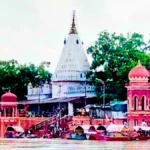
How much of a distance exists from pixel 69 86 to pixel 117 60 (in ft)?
23.9

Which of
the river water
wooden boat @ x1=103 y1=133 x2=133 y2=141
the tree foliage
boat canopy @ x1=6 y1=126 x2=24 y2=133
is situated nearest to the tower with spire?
the tree foliage

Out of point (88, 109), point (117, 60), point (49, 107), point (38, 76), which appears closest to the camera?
point (88, 109)

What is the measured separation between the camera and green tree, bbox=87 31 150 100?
81875 millimetres

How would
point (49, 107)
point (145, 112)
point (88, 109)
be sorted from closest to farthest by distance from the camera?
point (145, 112), point (88, 109), point (49, 107)

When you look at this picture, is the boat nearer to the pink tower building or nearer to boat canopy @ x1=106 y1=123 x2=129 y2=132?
boat canopy @ x1=106 y1=123 x2=129 y2=132

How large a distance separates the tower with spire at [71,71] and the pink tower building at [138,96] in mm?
12178

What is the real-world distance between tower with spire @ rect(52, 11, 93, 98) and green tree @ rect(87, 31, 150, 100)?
2.50 meters

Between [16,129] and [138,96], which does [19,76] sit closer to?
[16,129]

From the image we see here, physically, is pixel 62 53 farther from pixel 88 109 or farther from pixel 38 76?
pixel 88 109

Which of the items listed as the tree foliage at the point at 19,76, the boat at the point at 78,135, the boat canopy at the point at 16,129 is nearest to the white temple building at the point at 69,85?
the tree foliage at the point at 19,76

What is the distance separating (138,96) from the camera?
73438 millimetres

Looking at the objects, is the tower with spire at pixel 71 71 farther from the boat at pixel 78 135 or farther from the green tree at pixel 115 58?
the boat at pixel 78 135

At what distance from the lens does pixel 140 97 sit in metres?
73.4

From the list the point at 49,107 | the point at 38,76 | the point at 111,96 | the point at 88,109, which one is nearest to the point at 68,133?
the point at 88,109
